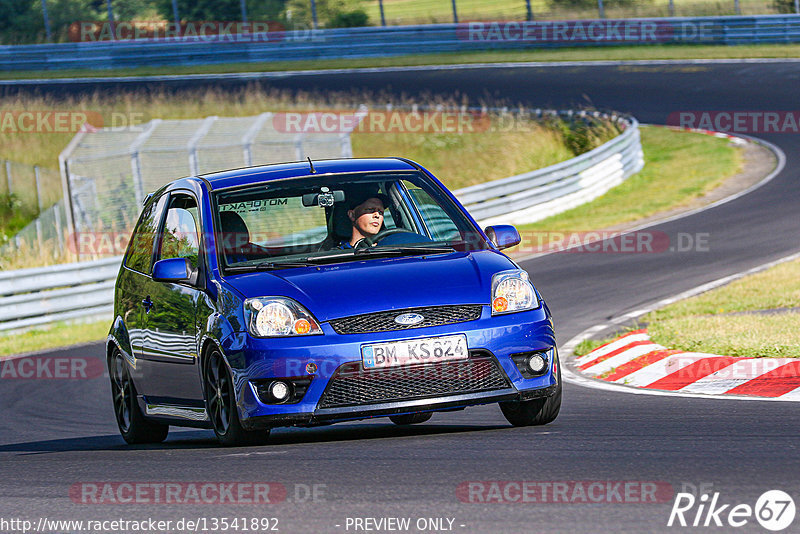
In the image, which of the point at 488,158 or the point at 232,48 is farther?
the point at 232,48

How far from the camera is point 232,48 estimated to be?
45.9 m

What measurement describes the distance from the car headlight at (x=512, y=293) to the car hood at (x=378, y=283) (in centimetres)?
5

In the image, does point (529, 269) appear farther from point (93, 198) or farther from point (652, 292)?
point (93, 198)

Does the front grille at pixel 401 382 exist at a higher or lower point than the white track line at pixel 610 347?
higher

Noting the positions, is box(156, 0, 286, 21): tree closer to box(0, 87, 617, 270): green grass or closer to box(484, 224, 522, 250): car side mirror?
box(0, 87, 617, 270): green grass

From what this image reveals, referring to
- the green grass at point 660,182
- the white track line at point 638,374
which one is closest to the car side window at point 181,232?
the white track line at point 638,374

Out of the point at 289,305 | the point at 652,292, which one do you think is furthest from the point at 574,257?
the point at 289,305

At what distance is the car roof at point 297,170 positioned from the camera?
26.3 ft

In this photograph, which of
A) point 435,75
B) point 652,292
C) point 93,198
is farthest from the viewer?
point 435,75

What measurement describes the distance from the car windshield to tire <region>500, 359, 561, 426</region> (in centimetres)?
100

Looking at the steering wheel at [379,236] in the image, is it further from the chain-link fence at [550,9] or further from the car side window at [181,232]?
the chain-link fence at [550,9]

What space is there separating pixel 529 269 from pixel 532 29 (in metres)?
26.0

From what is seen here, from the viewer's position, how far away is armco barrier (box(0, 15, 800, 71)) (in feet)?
129

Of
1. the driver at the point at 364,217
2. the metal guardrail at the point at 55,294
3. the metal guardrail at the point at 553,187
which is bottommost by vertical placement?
the metal guardrail at the point at 553,187
